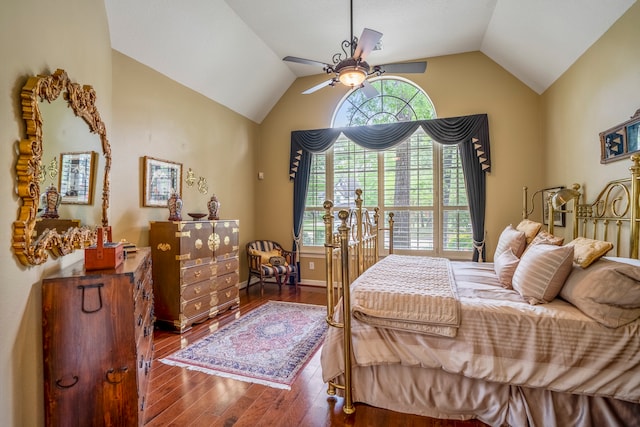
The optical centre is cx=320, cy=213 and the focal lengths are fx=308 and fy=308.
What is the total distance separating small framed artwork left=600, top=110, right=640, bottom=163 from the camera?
2293mm

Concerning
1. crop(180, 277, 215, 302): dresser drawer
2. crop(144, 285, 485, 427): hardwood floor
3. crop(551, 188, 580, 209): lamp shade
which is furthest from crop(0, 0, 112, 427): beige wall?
crop(551, 188, 580, 209): lamp shade

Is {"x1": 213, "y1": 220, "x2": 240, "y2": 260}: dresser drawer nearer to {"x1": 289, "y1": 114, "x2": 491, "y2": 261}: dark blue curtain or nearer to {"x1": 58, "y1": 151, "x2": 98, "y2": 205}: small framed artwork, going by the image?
{"x1": 289, "y1": 114, "x2": 491, "y2": 261}: dark blue curtain

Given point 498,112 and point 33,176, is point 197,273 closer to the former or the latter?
point 33,176

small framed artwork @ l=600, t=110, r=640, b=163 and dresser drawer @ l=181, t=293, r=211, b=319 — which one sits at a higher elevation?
small framed artwork @ l=600, t=110, r=640, b=163

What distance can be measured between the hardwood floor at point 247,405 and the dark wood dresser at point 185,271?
76 cm

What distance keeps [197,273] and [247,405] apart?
1772 mm

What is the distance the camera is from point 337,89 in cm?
491

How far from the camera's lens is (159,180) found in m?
3.46

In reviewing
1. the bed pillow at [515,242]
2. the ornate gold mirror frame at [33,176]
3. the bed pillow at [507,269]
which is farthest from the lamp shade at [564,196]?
the ornate gold mirror frame at [33,176]

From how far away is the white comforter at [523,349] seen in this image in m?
1.47

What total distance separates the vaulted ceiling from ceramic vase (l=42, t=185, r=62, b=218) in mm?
1915

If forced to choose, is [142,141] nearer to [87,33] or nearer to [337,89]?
[87,33]

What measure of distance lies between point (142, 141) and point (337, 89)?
9.75 ft

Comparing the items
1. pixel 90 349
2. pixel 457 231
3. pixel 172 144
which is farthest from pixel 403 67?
pixel 90 349
